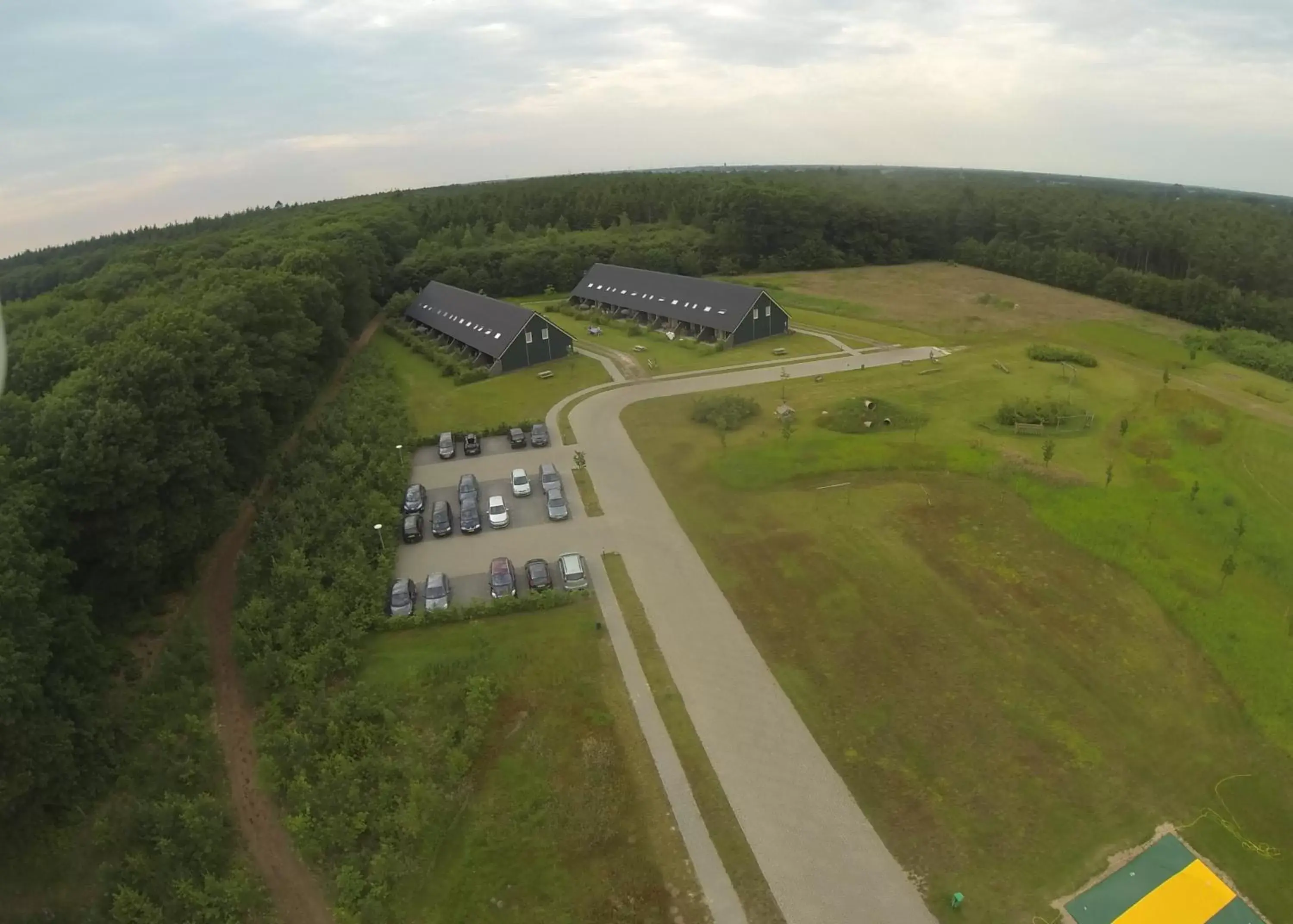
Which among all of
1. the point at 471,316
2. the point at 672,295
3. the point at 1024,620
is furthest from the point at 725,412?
the point at 471,316

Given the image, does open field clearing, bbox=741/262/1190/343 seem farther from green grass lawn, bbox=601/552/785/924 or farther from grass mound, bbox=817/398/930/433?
green grass lawn, bbox=601/552/785/924

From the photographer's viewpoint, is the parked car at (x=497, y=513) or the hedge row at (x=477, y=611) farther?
the parked car at (x=497, y=513)

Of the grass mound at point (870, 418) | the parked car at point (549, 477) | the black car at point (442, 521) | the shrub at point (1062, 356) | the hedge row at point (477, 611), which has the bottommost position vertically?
the hedge row at point (477, 611)

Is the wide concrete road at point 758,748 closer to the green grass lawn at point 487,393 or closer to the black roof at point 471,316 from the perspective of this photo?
the green grass lawn at point 487,393

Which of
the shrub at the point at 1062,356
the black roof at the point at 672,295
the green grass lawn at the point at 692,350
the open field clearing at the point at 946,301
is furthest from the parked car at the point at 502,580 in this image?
the open field clearing at the point at 946,301

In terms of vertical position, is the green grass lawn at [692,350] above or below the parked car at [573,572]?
above

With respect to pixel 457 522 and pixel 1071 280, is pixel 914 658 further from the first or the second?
pixel 1071 280

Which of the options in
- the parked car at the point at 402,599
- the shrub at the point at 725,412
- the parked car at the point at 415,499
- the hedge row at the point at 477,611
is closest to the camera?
the hedge row at the point at 477,611

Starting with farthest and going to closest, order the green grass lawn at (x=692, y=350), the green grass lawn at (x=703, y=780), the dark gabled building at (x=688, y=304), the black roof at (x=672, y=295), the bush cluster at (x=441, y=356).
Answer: the black roof at (x=672, y=295)
the dark gabled building at (x=688, y=304)
the green grass lawn at (x=692, y=350)
the bush cluster at (x=441, y=356)
the green grass lawn at (x=703, y=780)

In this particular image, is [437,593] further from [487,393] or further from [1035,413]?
[1035,413]
